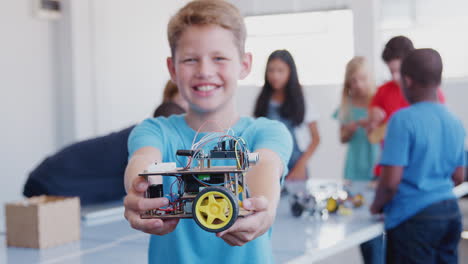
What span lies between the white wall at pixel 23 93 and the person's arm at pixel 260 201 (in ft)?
12.6

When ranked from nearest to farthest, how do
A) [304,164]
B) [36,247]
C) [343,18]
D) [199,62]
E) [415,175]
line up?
1. [199,62]
2. [36,247]
3. [415,175]
4. [304,164]
5. [343,18]

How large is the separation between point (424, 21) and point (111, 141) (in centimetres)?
479

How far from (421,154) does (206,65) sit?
1.44 m

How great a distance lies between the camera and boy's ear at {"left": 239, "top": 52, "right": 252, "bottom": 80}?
1184 mm

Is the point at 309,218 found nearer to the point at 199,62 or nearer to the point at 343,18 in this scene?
the point at 199,62

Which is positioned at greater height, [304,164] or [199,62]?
[199,62]

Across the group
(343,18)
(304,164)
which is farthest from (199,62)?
(343,18)

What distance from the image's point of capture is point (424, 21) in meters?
6.47

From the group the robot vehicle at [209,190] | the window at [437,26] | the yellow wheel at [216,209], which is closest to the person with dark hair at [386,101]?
the robot vehicle at [209,190]

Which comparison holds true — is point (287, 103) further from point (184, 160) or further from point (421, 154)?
point (184, 160)

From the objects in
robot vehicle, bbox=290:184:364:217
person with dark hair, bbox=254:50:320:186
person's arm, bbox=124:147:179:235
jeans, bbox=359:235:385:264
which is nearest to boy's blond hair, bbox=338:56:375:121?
person with dark hair, bbox=254:50:320:186

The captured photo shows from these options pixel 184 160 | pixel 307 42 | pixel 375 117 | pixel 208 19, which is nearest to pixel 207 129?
pixel 184 160

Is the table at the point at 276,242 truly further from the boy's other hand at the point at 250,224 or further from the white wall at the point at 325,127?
the white wall at the point at 325,127

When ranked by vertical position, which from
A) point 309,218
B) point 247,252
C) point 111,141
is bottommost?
point 309,218
